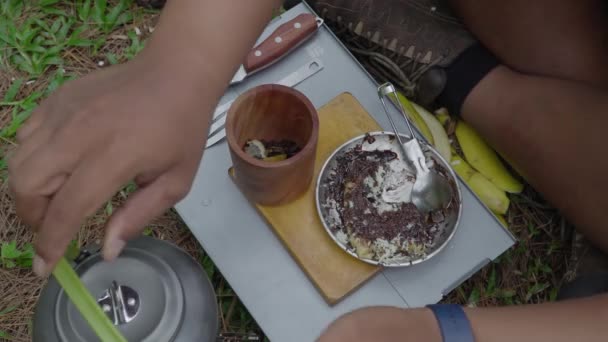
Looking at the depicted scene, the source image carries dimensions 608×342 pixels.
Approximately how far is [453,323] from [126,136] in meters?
0.50

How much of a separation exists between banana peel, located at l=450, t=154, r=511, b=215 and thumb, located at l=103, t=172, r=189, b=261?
639 millimetres

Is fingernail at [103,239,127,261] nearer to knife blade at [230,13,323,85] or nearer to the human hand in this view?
the human hand

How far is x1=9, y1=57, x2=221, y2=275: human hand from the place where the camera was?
516mm

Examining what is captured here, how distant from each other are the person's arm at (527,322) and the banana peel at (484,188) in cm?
27

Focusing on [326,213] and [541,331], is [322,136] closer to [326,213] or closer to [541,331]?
[326,213]

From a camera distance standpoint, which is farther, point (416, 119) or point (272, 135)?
point (416, 119)

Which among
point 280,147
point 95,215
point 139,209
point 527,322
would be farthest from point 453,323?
point 95,215

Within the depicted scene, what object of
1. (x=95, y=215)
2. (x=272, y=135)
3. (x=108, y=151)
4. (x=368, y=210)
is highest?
(x=108, y=151)

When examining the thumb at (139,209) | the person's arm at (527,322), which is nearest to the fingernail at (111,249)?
the thumb at (139,209)

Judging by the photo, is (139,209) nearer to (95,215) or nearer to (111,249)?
(111,249)

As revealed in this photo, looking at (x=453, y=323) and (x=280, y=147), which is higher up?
(x=280, y=147)

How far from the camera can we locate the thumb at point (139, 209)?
1.76 ft

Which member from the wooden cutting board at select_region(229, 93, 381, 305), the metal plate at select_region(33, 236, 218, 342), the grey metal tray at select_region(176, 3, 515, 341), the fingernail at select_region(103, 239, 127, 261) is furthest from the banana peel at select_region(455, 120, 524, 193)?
the fingernail at select_region(103, 239, 127, 261)

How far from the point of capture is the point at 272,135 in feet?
2.93
